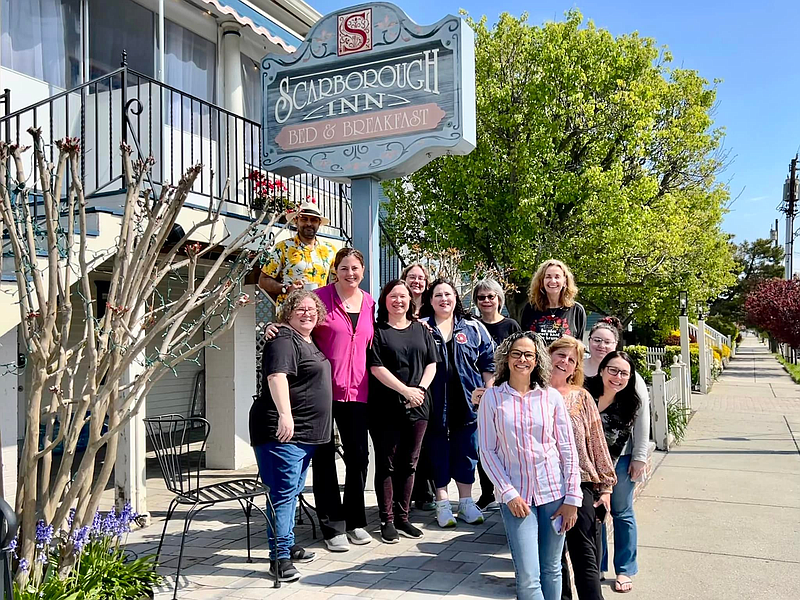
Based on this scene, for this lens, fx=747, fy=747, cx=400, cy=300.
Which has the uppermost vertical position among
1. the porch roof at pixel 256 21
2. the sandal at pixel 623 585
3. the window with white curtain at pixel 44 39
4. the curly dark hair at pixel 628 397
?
the porch roof at pixel 256 21

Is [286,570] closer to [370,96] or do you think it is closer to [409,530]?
[409,530]

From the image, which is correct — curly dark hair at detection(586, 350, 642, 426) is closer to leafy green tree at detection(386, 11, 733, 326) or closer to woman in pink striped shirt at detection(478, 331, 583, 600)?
woman in pink striped shirt at detection(478, 331, 583, 600)

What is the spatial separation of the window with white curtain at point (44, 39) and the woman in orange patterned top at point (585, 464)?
6.20 metres

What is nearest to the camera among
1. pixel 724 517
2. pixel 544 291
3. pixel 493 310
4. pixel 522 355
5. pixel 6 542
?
pixel 6 542

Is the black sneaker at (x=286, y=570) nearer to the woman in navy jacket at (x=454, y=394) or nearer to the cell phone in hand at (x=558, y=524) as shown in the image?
the woman in navy jacket at (x=454, y=394)

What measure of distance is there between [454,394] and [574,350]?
5.53ft

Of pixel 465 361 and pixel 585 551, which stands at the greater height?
pixel 465 361

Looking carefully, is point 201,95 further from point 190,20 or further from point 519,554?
point 519,554

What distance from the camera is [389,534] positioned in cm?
492

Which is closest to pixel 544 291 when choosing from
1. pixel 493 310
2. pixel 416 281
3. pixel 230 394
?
pixel 493 310

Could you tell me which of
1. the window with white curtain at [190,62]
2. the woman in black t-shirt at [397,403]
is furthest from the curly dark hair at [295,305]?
the window with white curtain at [190,62]

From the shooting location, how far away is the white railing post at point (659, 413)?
28.7 ft

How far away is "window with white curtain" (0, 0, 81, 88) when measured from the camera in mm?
7141

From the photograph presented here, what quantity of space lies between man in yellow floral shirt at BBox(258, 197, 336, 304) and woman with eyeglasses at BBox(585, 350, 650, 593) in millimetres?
2337
